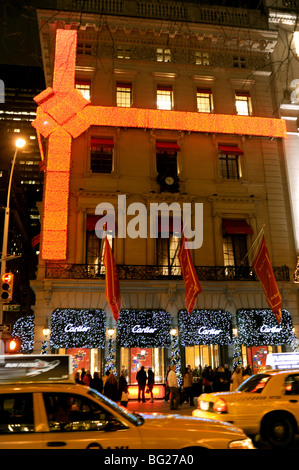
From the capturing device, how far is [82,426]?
5.58 meters

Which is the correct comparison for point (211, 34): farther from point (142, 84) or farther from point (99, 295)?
point (99, 295)

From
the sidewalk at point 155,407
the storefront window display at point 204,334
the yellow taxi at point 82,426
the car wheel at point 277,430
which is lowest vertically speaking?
the sidewalk at point 155,407

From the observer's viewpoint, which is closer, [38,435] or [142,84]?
[38,435]

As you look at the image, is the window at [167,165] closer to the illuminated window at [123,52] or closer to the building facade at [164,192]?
the building facade at [164,192]

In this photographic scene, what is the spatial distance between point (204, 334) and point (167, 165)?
10.4 m

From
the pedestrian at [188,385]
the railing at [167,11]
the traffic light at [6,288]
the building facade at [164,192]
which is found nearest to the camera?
the traffic light at [6,288]

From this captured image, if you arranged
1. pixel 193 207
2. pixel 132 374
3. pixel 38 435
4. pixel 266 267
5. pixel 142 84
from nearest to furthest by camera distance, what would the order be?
1. pixel 38 435
2. pixel 266 267
3. pixel 132 374
4. pixel 193 207
5. pixel 142 84

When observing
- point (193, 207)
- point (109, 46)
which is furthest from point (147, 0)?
A: point (193, 207)

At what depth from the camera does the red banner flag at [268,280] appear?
2030 centimetres

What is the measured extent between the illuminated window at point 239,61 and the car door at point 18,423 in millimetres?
27249

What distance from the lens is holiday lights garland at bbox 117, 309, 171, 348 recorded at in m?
21.7

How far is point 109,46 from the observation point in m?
26.2

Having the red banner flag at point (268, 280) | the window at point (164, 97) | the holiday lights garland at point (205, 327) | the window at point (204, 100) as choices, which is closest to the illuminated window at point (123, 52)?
the window at point (164, 97)

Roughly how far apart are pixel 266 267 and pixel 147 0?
1912 centimetres
